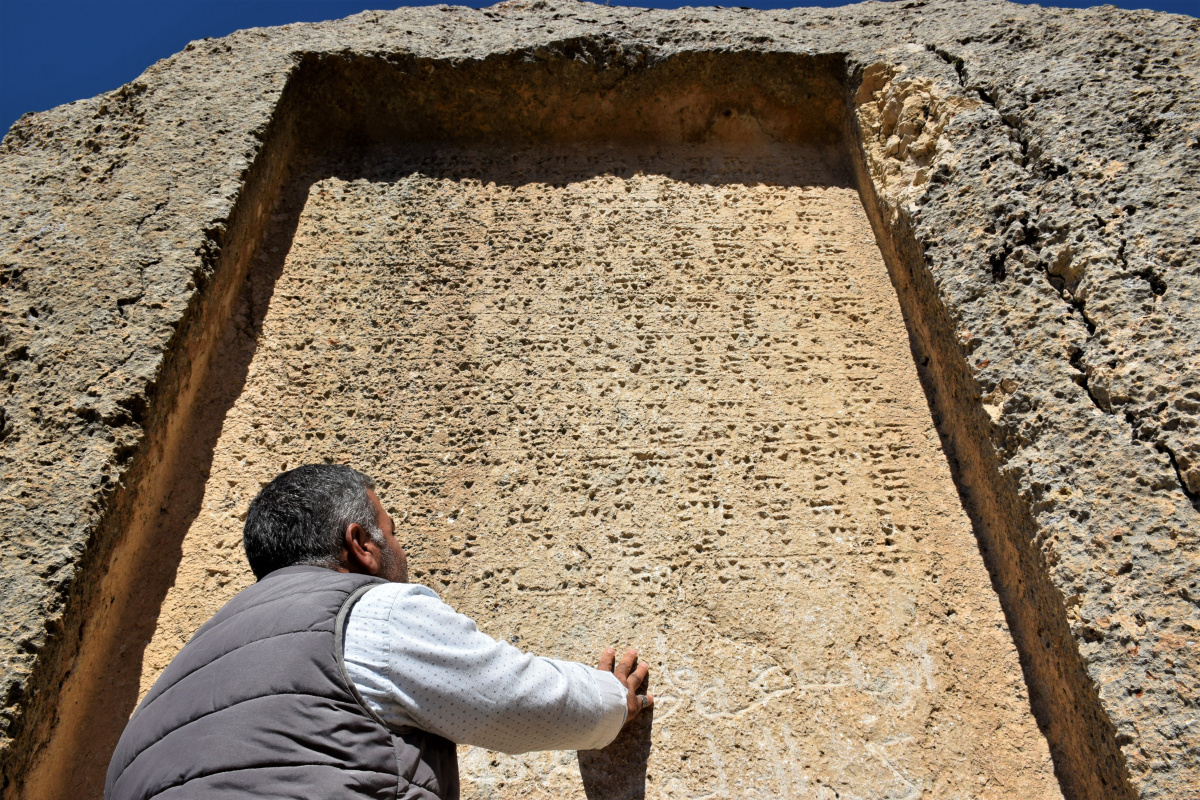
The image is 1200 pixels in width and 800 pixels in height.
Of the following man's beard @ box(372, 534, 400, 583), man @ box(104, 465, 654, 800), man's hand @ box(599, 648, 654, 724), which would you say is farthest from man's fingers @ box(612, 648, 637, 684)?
man's beard @ box(372, 534, 400, 583)

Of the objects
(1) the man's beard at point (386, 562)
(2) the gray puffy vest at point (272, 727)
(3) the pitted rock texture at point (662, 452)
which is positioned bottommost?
(2) the gray puffy vest at point (272, 727)

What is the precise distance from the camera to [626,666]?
6.25 ft

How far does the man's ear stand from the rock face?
1.78 feet

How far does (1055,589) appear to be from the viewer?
1.72m

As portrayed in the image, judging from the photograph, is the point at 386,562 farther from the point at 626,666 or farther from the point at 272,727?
the point at 626,666

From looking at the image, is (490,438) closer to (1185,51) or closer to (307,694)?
(307,694)

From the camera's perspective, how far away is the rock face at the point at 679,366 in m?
1.78

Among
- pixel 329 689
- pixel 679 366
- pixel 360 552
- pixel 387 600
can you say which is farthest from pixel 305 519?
pixel 679 366

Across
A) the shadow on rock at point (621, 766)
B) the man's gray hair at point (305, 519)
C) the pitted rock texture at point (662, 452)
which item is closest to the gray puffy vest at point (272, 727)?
the man's gray hair at point (305, 519)

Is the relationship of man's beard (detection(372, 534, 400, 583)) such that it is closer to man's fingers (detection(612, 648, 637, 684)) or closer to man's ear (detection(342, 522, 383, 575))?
man's ear (detection(342, 522, 383, 575))

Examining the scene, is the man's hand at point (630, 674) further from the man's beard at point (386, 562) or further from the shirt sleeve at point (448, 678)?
the man's beard at point (386, 562)

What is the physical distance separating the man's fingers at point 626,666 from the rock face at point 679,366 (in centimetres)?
7

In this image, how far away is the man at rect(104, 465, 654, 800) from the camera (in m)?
1.15

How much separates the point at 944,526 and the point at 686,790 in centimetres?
97
